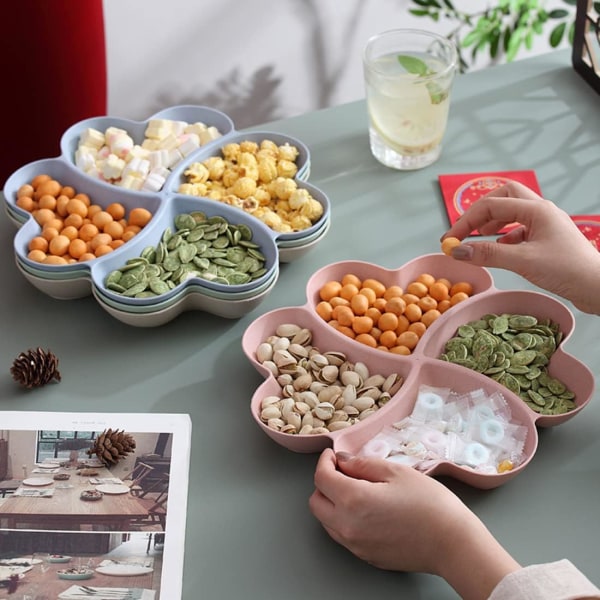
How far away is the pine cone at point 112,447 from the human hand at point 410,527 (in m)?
0.24

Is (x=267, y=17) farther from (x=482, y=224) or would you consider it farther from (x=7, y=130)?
(x=482, y=224)

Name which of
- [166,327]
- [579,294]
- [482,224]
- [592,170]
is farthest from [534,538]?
[592,170]

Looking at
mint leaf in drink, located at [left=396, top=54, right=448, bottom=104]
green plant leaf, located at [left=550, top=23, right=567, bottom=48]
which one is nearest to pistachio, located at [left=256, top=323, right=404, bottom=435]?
mint leaf in drink, located at [left=396, top=54, right=448, bottom=104]

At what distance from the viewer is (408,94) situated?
128 centimetres

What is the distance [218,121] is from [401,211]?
329mm

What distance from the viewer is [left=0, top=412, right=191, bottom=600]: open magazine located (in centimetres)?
86

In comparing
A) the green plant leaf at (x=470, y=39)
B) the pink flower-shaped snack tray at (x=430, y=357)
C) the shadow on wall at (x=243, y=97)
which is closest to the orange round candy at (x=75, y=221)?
the pink flower-shaped snack tray at (x=430, y=357)

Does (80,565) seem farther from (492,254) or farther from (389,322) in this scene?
(492,254)

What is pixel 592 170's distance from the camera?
1.34 metres

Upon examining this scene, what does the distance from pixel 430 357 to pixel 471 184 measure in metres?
0.41

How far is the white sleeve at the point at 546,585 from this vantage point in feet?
2.43

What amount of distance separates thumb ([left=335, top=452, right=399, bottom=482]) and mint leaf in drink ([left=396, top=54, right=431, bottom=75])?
690 mm

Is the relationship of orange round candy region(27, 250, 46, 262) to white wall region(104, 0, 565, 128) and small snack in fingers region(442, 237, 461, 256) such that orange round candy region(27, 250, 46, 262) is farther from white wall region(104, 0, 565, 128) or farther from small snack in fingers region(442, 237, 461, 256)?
white wall region(104, 0, 565, 128)

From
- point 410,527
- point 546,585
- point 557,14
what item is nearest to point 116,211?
point 410,527
